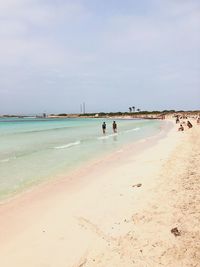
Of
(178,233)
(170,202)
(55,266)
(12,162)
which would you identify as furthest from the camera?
(12,162)

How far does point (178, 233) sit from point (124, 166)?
9.69 meters

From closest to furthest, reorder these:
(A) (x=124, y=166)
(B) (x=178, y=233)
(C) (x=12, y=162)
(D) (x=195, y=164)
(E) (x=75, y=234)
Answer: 1. (B) (x=178, y=233)
2. (E) (x=75, y=234)
3. (D) (x=195, y=164)
4. (A) (x=124, y=166)
5. (C) (x=12, y=162)

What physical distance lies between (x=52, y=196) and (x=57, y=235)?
369 centimetres

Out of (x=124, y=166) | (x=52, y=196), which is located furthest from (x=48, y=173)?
(x=52, y=196)

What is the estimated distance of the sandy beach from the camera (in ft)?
19.1

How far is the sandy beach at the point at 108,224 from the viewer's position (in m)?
5.83

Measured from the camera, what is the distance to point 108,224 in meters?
7.50

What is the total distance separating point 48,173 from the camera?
1511 cm

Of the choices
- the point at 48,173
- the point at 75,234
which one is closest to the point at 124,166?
the point at 48,173

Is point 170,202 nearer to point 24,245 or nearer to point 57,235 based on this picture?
point 57,235

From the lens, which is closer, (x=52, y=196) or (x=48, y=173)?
(x=52, y=196)

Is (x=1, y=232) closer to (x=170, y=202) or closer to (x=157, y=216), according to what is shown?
(x=157, y=216)

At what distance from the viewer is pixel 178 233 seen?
640 cm

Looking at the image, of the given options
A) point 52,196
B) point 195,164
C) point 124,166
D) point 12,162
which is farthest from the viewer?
point 12,162
